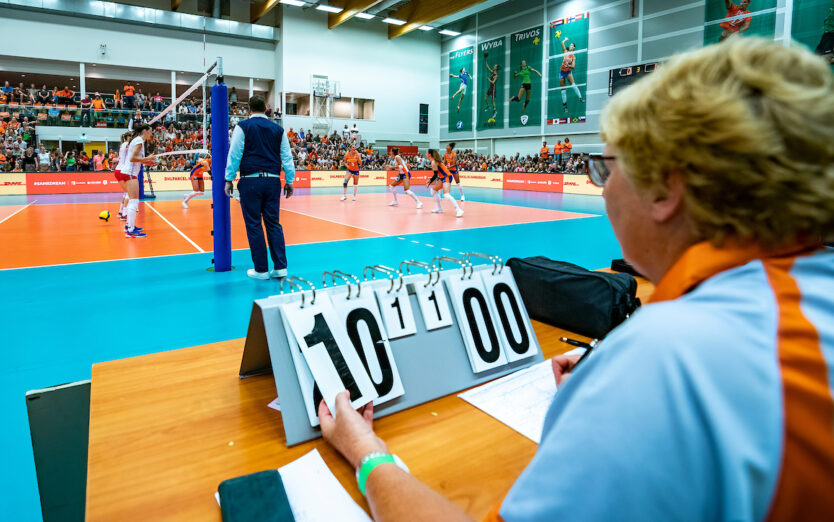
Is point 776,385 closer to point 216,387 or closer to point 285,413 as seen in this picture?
point 285,413

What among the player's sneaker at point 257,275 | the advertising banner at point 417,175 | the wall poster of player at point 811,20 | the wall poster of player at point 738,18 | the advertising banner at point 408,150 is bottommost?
the player's sneaker at point 257,275

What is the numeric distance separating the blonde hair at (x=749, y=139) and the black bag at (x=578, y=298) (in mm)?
1260

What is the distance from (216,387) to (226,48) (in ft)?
96.3

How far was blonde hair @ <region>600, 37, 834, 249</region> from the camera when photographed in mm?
546

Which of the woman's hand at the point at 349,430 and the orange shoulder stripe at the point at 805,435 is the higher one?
the orange shoulder stripe at the point at 805,435

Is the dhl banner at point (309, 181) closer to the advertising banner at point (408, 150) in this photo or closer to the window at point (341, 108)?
the advertising banner at point (408, 150)

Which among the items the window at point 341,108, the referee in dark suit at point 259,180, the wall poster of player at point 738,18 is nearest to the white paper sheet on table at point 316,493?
the referee in dark suit at point 259,180

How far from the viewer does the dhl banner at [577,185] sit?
1839 cm

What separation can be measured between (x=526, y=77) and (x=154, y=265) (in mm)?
24528

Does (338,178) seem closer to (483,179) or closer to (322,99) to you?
(483,179)

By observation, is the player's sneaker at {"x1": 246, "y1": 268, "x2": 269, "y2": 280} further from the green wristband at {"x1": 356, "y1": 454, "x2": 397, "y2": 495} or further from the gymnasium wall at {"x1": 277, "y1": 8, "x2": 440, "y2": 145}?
the gymnasium wall at {"x1": 277, "y1": 8, "x2": 440, "y2": 145}

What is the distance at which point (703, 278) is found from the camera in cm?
59

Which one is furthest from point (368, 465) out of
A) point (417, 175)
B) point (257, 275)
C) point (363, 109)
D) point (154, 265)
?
point (363, 109)

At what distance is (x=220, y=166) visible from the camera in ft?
18.6
